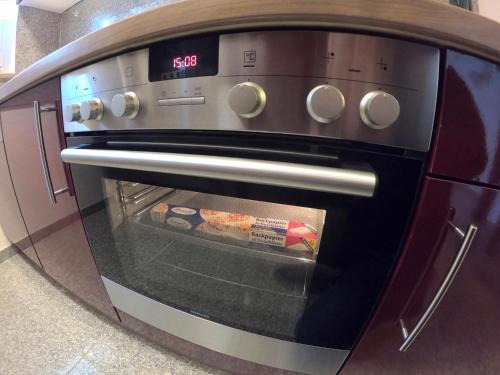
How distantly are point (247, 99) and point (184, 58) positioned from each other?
0.46ft

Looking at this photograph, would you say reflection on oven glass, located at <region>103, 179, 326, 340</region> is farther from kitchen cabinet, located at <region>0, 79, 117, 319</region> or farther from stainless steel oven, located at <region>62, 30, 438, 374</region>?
kitchen cabinet, located at <region>0, 79, 117, 319</region>

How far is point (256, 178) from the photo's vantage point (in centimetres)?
30

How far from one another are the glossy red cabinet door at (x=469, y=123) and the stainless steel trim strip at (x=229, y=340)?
39cm

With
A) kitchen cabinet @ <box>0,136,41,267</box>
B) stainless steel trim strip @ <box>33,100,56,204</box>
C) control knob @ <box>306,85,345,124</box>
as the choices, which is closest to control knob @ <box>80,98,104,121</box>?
stainless steel trim strip @ <box>33,100,56,204</box>

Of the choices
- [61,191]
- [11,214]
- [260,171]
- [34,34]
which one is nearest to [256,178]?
[260,171]

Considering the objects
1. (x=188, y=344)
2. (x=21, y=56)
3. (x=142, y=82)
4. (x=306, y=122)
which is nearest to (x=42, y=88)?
(x=142, y=82)

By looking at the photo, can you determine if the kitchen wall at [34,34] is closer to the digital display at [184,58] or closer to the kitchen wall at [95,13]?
the kitchen wall at [95,13]

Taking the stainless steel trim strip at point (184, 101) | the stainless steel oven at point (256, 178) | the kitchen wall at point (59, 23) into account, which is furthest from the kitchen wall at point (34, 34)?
the stainless steel trim strip at point (184, 101)

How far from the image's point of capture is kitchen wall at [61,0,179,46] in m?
0.99

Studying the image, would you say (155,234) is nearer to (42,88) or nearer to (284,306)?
(284,306)

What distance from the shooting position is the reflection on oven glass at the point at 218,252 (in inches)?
16.3

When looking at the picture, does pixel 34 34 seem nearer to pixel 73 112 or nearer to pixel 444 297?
pixel 73 112

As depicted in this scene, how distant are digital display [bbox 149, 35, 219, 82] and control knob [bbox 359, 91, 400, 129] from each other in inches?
8.2

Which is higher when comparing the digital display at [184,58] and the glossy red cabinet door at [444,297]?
the digital display at [184,58]
